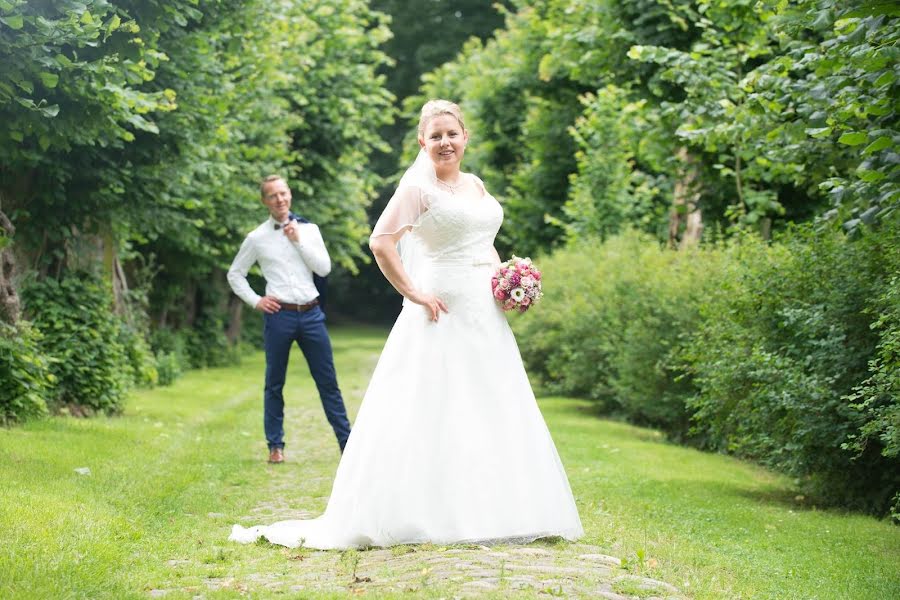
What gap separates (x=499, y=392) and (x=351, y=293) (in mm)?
59599

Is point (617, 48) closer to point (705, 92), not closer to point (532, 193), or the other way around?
point (705, 92)

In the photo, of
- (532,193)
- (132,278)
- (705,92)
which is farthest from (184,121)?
(532,193)

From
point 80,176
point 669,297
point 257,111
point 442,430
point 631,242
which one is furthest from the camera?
point 257,111

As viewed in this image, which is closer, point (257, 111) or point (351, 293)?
point (257, 111)

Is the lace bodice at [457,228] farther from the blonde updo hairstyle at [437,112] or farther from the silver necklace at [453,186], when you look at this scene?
the blonde updo hairstyle at [437,112]

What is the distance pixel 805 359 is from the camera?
380 inches

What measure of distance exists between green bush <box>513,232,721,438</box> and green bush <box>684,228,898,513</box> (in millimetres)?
1639

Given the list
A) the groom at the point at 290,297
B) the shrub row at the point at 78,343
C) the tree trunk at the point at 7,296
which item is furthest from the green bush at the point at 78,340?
the groom at the point at 290,297

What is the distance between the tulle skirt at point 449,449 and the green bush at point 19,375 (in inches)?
179

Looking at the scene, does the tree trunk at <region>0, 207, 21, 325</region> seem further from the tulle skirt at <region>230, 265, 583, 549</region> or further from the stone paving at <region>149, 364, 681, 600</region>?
the stone paving at <region>149, 364, 681, 600</region>

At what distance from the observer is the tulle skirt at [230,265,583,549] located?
713 centimetres

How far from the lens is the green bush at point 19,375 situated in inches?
442

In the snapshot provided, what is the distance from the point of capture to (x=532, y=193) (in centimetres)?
3547

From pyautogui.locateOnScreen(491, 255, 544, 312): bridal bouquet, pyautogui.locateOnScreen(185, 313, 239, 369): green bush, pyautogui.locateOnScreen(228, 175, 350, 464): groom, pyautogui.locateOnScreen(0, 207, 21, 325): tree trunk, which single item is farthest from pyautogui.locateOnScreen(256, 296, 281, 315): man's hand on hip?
pyautogui.locateOnScreen(185, 313, 239, 369): green bush
